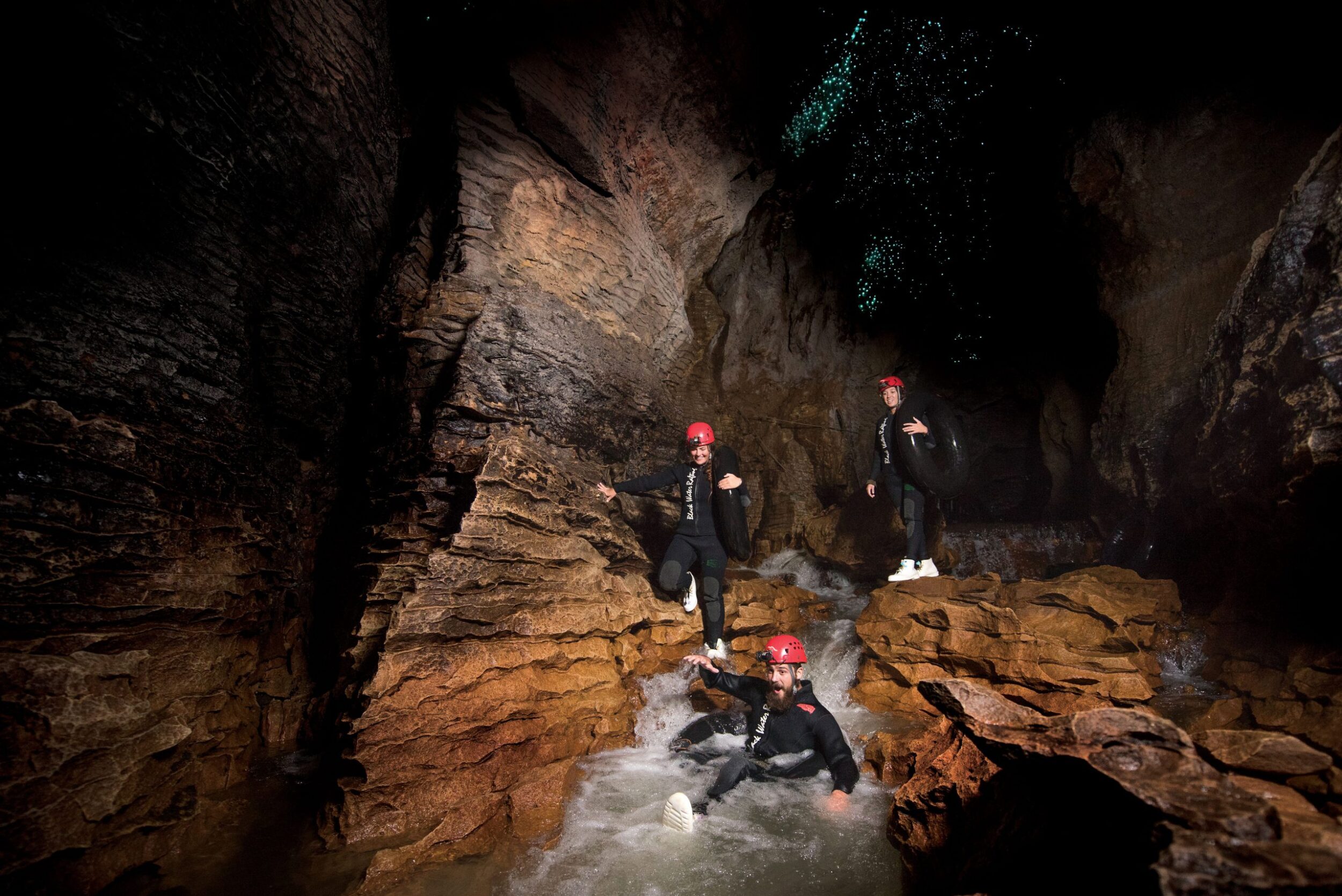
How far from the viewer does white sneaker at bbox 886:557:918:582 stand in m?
6.01

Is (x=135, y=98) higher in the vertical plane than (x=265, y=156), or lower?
lower

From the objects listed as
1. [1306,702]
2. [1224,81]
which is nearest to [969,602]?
[1306,702]

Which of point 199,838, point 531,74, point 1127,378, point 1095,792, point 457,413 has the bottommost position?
point 199,838

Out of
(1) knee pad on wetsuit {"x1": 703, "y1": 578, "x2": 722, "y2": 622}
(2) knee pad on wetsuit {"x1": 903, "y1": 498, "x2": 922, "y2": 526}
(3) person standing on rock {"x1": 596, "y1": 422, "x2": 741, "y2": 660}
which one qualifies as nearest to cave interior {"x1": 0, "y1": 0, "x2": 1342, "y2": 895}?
(3) person standing on rock {"x1": 596, "y1": 422, "x2": 741, "y2": 660}

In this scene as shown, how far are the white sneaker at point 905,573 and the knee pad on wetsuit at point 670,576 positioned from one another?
106 inches

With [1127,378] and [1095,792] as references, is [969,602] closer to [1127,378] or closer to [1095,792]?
[1095,792]

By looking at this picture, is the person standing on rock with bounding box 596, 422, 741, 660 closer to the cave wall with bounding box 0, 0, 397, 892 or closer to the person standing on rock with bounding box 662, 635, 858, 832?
the person standing on rock with bounding box 662, 635, 858, 832

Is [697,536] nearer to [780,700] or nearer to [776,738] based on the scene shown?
[780,700]

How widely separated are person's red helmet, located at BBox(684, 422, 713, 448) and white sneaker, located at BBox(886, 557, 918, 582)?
2.80 m

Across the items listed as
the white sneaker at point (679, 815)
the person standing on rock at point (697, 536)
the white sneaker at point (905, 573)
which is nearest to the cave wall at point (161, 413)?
the white sneaker at point (679, 815)

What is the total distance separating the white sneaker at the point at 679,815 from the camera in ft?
10.2

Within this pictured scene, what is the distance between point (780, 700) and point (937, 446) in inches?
160

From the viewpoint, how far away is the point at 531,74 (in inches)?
225

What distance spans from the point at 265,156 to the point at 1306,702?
8929mm
